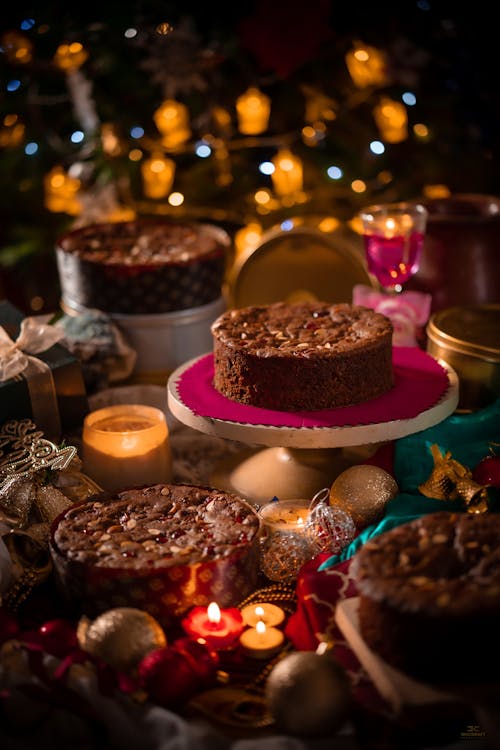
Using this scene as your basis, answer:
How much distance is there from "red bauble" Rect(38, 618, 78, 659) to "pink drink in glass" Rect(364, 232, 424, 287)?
1.03 meters

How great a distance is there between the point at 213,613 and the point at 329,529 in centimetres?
27

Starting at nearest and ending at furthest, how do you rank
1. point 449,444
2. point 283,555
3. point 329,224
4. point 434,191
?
point 283,555
point 449,444
point 329,224
point 434,191

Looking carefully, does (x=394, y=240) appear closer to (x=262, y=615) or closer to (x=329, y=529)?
(x=329, y=529)

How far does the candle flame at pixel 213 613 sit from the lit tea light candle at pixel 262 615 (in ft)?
0.23

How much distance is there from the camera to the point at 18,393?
5.55 feet

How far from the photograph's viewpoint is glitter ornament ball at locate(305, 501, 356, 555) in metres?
1.48

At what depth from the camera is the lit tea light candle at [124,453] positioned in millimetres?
1701

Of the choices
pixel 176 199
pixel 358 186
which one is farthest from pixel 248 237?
pixel 358 186

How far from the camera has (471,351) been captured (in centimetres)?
174

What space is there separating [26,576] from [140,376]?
2.50 ft

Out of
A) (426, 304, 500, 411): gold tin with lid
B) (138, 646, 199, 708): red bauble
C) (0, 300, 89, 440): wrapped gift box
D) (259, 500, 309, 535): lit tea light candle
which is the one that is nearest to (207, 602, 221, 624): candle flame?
(138, 646, 199, 708): red bauble

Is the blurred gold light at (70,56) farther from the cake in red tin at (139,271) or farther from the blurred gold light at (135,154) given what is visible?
the cake in red tin at (139,271)

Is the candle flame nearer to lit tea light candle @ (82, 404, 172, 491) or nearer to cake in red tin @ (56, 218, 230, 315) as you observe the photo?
lit tea light candle @ (82, 404, 172, 491)

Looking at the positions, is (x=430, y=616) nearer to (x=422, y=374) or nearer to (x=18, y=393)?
(x=422, y=374)
